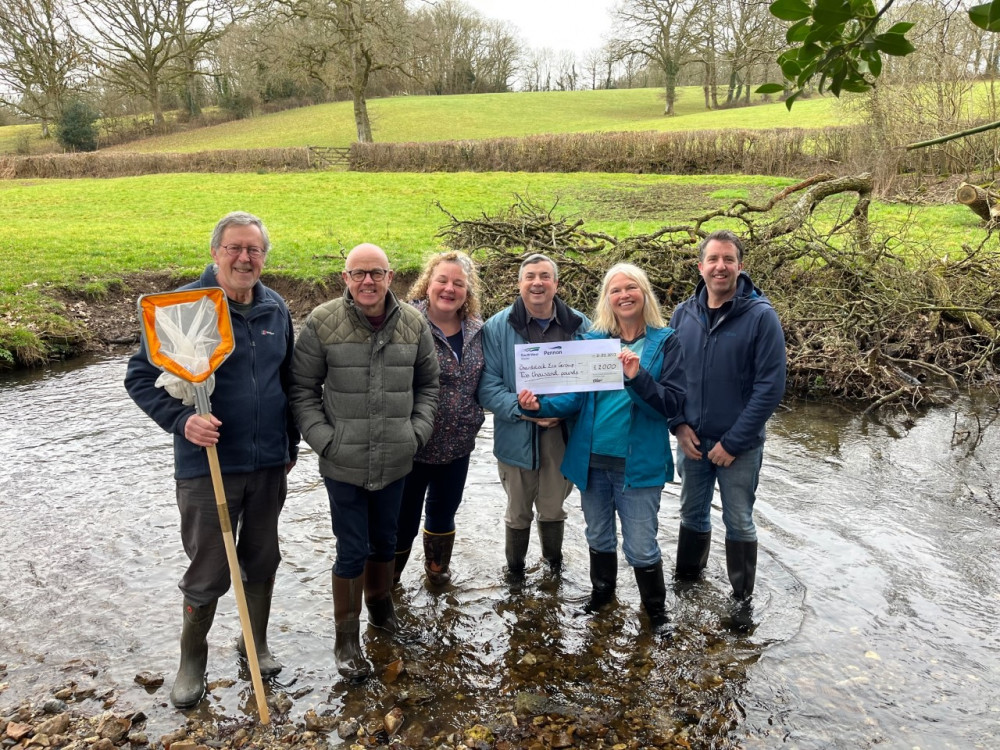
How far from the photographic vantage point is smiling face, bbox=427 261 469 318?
4.36 meters

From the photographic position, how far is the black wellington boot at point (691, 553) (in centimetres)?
500

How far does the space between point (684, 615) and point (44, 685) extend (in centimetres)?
394

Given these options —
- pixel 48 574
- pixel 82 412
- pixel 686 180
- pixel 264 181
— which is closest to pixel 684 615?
pixel 48 574

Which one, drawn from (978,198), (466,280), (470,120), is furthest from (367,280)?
(470,120)

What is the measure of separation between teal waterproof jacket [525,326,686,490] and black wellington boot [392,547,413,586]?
4.51 feet

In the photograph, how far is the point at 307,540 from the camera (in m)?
5.87

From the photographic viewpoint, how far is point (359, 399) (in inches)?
154

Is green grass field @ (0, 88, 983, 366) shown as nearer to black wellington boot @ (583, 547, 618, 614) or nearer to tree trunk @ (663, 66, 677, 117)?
black wellington boot @ (583, 547, 618, 614)

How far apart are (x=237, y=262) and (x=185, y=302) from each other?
1.07 feet

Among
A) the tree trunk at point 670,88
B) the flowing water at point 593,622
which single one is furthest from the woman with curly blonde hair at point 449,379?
the tree trunk at point 670,88

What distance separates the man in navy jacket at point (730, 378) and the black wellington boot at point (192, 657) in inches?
118

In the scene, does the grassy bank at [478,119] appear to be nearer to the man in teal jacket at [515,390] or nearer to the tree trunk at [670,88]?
the tree trunk at [670,88]

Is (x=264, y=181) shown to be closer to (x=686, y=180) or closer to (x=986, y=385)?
(x=686, y=180)

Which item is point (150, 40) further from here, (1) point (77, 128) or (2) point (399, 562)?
(2) point (399, 562)
